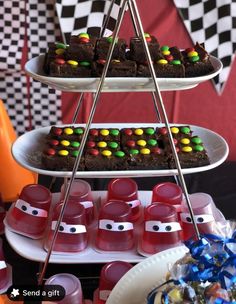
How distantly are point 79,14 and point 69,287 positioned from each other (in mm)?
1166

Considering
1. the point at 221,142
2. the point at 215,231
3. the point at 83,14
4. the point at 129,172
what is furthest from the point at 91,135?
the point at 83,14

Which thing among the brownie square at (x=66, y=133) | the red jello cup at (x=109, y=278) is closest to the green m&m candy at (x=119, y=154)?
the brownie square at (x=66, y=133)

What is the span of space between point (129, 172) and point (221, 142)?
24 centimetres

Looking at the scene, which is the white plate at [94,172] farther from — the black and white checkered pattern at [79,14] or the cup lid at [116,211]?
the black and white checkered pattern at [79,14]

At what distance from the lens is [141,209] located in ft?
3.88

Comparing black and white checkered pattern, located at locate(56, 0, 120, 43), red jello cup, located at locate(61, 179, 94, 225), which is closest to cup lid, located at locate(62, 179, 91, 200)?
red jello cup, located at locate(61, 179, 94, 225)

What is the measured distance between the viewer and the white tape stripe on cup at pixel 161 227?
1021 millimetres

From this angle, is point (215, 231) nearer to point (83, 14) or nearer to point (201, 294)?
point (201, 294)

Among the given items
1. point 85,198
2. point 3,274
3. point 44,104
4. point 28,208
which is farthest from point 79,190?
point 44,104

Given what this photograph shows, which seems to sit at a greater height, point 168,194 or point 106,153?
point 106,153

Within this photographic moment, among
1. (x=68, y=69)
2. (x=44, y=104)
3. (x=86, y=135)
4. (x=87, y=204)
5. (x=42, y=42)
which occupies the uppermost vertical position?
(x=68, y=69)

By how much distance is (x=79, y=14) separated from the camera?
180cm

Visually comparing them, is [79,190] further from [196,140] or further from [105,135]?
[196,140]

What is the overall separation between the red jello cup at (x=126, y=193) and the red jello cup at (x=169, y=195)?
5cm
